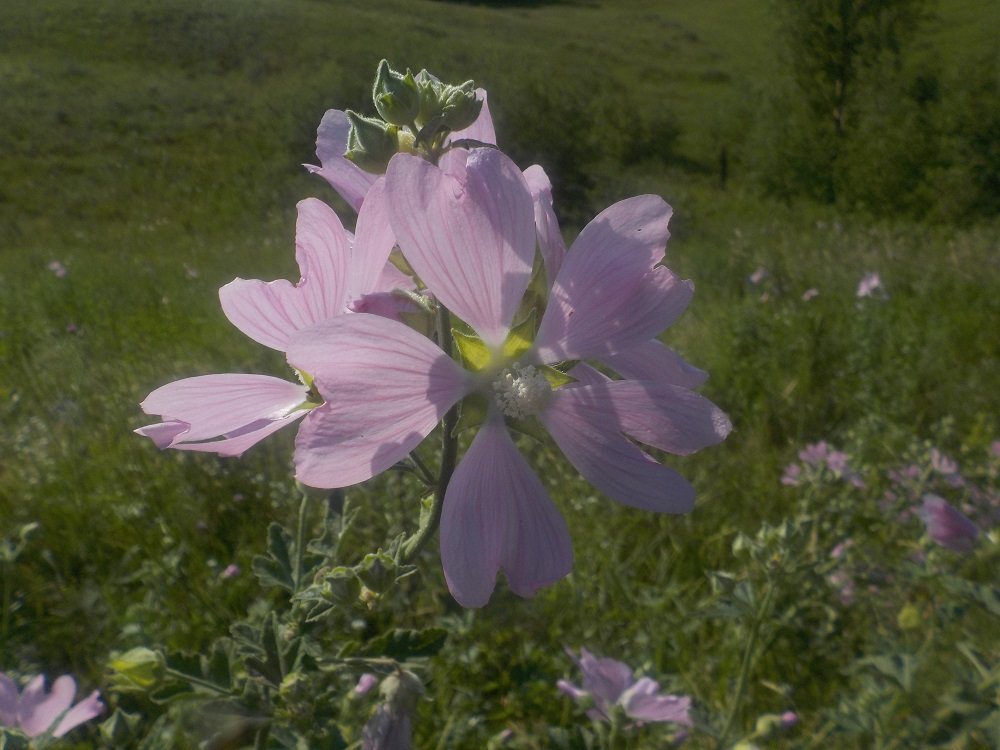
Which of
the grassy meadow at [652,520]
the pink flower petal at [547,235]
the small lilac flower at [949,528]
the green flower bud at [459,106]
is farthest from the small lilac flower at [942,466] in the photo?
the green flower bud at [459,106]

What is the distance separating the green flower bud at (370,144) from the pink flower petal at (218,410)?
231 mm

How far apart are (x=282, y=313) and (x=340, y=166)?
0.17m

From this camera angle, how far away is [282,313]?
31.7 inches

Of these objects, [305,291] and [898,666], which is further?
[898,666]

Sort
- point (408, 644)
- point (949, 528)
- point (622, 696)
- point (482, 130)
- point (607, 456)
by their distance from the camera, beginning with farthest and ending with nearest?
point (949, 528) → point (622, 696) → point (408, 644) → point (482, 130) → point (607, 456)

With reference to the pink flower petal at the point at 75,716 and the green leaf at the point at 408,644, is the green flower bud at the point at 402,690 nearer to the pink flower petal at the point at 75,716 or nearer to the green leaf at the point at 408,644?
the green leaf at the point at 408,644

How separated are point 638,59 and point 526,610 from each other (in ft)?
103

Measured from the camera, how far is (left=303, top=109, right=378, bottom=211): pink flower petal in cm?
80

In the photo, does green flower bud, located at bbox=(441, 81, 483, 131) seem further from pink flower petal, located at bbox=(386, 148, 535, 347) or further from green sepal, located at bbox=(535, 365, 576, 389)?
green sepal, located at bbox=(535, 365, 576, 389)

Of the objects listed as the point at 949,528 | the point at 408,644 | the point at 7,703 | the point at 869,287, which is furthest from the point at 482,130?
the point at 869,287

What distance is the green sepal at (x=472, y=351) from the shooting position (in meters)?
0.73

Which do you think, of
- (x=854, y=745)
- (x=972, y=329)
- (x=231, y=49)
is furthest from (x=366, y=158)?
(x=231, y=49)

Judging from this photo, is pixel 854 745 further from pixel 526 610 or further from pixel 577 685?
pixel 526 610

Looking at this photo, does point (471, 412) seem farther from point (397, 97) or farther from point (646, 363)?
point (397, 97)
